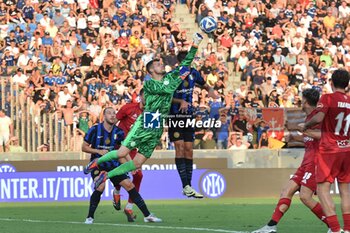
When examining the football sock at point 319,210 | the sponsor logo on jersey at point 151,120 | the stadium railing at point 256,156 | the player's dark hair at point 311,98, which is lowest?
the stadium railing at point 256,156

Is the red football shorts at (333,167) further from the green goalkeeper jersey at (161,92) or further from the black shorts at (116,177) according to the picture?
the black shorts at (116,177)

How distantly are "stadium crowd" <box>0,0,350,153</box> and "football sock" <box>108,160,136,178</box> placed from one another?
39.7 ft

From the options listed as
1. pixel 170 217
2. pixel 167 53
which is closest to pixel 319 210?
pixel 170 217

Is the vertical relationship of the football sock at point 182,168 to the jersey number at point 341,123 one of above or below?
below

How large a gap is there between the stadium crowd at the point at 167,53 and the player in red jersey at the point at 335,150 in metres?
15.4

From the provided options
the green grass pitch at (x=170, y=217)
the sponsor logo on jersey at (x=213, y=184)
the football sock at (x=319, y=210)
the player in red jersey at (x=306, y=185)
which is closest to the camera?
the player in red jersey at (x=306, y=185)

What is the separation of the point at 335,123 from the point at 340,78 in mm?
618

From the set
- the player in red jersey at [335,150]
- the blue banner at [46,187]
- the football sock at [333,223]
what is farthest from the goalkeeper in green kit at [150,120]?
the blue banner at [46,187]

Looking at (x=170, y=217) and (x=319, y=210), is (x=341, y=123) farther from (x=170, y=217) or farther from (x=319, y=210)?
(x=170, y=217)

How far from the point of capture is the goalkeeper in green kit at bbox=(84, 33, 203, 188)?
17703 mm

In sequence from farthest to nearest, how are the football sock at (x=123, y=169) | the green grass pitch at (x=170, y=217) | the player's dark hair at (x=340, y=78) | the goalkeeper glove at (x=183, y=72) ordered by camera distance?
the goalkeeper glove at (x=183, y=72) < the football sock at (x=123, y=169) < the green grass pitch at (x=170, y=217) < the player's dark hair at (x=340, y=78)

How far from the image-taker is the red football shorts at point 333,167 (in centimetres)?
1459

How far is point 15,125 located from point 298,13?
41.3ft

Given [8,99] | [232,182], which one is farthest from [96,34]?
[232,182]
